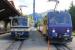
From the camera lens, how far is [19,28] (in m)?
33.4

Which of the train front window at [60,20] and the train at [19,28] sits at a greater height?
the train front window at [60,20]

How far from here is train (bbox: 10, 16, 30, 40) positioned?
32312 millimetres

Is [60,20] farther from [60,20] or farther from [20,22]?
[20,22]

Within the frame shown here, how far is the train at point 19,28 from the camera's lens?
106ft

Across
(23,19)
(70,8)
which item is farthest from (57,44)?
(70,8)

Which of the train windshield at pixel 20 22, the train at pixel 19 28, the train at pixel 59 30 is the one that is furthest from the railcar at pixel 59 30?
the train windshield at pixel 20 22

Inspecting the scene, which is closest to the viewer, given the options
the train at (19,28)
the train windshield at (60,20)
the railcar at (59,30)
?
the railcar at (59,30)

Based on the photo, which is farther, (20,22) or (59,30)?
(20,22)

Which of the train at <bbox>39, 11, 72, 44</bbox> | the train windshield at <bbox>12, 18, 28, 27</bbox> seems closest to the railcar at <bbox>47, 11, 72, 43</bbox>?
the train at <bbox>39, 11, 72, 44</bbox>

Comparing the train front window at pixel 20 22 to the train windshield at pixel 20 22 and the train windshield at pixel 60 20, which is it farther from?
the train windshield at pixel 60 20

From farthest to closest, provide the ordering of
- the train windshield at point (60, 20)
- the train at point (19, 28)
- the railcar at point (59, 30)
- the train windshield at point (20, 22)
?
the train windshield at point (20, 22)
the train at point (19, 28)
the train windshield at point (60, 20)
the railcar at point (59, 30)

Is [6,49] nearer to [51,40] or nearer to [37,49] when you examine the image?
[37,49]

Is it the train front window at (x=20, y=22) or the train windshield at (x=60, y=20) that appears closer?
the train windshield at (x=60, y=20)

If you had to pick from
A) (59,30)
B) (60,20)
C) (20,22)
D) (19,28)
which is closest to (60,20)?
(60,20)
